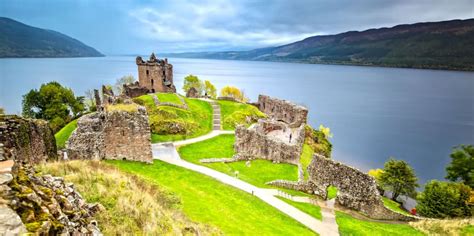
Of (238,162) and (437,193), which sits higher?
(238,162)

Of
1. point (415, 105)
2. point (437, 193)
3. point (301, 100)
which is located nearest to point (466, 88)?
point (415, 105)

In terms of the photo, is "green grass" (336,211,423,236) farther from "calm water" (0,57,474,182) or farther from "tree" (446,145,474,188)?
"calm water" (0,57,474,182)

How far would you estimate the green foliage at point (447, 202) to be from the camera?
2909cm

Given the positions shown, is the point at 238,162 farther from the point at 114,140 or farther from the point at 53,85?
the point at 53,85

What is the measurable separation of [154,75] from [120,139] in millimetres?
33989

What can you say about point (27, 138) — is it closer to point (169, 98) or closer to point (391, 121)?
point (169, 98)

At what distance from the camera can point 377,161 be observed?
6375 centimetres

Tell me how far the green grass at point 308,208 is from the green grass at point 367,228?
1351 mm

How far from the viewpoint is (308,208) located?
21.2 meters

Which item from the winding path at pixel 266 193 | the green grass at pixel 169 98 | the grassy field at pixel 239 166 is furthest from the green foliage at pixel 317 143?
the winding path at pixel 266 193

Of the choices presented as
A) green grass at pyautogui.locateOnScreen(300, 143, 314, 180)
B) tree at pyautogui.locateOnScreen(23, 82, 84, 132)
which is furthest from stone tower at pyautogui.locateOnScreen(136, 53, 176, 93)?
green grass at pyautogui.locateOnScreen(300, 143, 314, 180)

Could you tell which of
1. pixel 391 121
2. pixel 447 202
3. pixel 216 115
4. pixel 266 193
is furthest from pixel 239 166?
pixel 391 121

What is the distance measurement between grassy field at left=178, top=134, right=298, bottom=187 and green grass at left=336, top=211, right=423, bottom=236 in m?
7.02

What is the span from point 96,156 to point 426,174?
200ft
